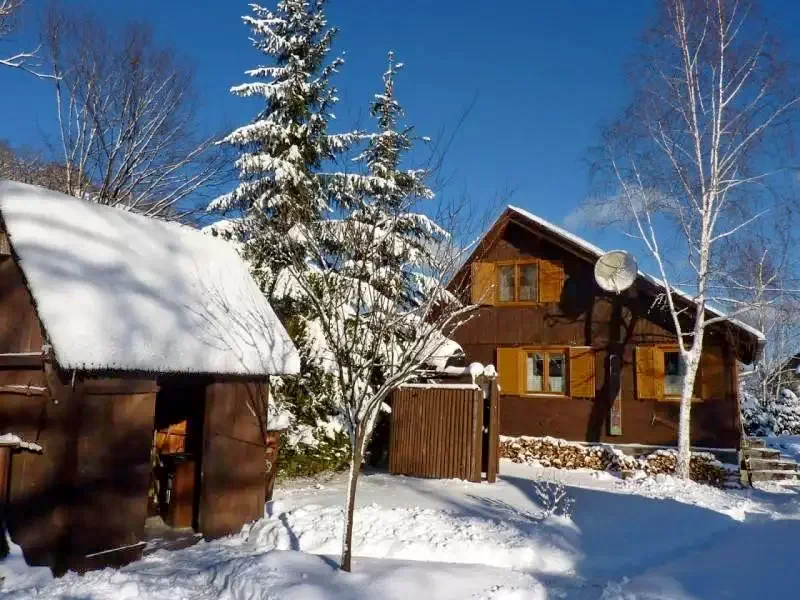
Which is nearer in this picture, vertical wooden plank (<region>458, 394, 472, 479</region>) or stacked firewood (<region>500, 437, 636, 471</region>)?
vertical wooden plank (<region>458, 394, 472, 479</region>)

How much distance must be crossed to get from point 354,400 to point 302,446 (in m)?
6.84

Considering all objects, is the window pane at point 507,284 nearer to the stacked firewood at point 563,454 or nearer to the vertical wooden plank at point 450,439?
the stacked firewood at point 563,454

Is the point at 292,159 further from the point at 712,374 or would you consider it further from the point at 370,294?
the point at 712,374

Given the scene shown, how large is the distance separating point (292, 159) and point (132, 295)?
7.96m

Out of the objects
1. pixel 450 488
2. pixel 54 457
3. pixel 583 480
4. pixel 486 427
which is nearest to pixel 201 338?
pixel 54 457

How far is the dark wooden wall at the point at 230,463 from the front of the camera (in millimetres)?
8312

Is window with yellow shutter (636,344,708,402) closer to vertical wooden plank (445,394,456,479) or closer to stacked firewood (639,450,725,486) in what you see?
stacked firewood (639,450,725,486)

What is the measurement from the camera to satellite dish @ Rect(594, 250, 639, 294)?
15.6 metres

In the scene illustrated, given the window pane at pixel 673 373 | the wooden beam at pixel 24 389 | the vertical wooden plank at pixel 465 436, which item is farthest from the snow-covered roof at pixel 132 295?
the window pane at pixel 673 373

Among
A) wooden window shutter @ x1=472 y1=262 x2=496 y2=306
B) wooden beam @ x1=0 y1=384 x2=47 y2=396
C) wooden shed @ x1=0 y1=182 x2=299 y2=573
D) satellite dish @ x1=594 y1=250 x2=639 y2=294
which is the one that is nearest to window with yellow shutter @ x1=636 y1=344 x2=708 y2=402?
satellite dish @ x1=594 y1=250 x2=639 y2=294

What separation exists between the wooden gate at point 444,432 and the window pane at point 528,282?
19.5 feet

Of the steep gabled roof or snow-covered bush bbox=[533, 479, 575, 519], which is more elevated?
the steep gabled roof

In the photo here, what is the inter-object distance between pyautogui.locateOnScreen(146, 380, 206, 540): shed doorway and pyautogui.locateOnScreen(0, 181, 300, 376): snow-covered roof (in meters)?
0.97

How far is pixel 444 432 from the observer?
1261 centimetres
